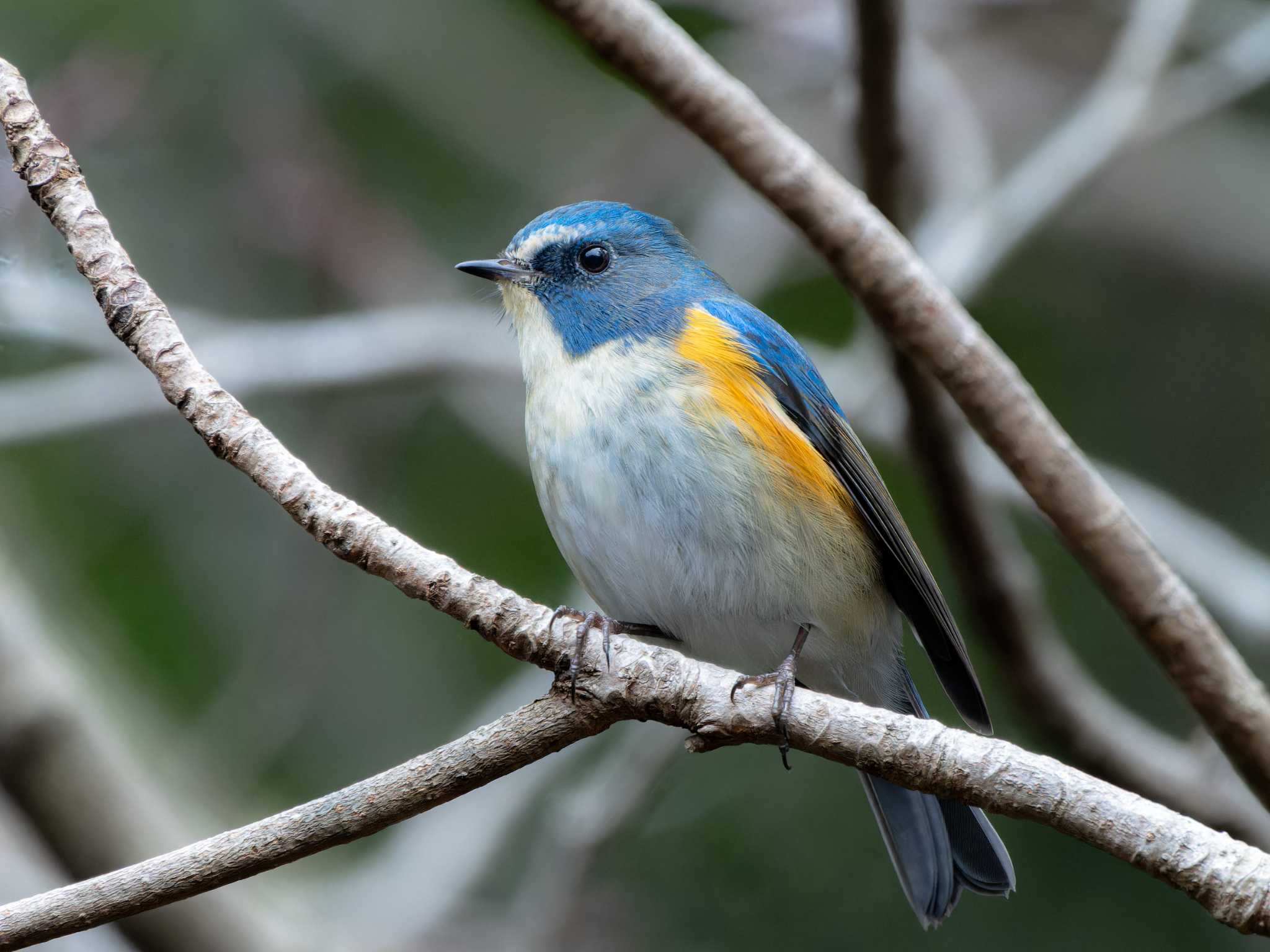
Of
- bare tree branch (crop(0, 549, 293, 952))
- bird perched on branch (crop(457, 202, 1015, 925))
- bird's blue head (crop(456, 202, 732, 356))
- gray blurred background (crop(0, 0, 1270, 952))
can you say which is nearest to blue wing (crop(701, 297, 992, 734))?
bird perched on branch (crop(457, 202, 1015, 925))

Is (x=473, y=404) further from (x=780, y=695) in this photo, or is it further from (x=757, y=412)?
(x=780, y=695)

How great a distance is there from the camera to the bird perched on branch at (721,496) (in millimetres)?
3180

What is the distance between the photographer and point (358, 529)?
2.22 m

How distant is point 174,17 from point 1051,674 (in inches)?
197

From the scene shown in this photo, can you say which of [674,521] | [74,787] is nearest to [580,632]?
[674,521]

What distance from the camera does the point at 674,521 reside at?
3.15m

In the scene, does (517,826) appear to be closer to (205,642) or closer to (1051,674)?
(205,642)

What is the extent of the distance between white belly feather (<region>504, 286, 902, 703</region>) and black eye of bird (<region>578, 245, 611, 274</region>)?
0.28 m

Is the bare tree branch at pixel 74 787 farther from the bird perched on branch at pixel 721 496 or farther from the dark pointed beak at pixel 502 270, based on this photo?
the dark pointed beak at pixel 502 270

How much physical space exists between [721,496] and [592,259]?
Result: 0.91m

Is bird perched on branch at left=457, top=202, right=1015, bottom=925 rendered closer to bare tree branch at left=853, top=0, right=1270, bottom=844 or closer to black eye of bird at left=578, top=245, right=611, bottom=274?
black eye of bird at left=578, top=245, right=611, bottom=274

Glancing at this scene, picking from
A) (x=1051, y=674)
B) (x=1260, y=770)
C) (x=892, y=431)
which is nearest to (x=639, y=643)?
(x=1260, y=770)

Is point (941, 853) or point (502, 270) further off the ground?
point (502, 270)

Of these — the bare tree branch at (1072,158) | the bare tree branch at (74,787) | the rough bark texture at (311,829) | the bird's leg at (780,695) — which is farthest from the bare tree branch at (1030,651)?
the bare tree branch at (74,787)
